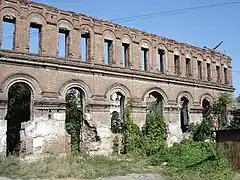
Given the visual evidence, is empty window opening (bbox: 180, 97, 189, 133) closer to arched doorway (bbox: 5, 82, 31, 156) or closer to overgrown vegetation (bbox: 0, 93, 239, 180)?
overgrown vegetation (bbox: 0, 93, 239, 180)

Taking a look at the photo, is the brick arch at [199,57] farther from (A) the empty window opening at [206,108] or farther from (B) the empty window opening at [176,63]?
(A) the empty window opening at [206,108]

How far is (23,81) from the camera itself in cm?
1695

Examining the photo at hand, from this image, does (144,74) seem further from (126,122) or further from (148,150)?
(148,150)

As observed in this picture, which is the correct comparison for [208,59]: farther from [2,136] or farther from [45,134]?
[2,136]

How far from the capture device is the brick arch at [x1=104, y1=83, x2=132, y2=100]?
19906 mm

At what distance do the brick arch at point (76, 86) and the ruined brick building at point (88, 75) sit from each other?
0.06 m

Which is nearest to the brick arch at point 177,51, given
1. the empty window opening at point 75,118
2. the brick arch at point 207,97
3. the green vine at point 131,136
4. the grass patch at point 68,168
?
the brick arch at point 207,97

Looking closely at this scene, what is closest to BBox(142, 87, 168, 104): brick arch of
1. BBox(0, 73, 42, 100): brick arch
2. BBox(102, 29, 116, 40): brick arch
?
BBox(102, 29, 116, 40): brick arch

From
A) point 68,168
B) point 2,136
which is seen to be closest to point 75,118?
point 2,136

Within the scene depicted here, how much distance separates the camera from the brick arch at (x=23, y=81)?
53.8 ft

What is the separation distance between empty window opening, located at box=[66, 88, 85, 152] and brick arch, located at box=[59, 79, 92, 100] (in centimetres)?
21

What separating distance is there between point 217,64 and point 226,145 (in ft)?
46.5

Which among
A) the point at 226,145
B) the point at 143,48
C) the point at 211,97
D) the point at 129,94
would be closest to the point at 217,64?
the point at 211,97

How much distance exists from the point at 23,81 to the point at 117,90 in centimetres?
589
